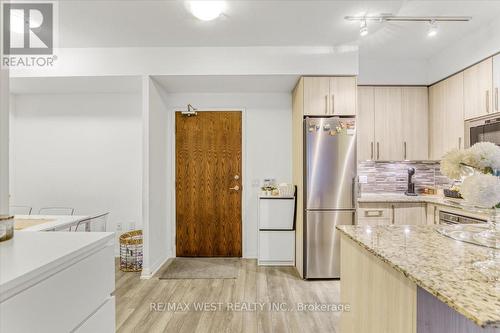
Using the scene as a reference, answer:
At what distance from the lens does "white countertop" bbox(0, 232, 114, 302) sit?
2.33 ft

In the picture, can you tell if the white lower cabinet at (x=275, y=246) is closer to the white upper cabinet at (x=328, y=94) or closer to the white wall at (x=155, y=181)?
the white wall at (x=155, y=181)

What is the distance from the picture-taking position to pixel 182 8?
231 centimetres

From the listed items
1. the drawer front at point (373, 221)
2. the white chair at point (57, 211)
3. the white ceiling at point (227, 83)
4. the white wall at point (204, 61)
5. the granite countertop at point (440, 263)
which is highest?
the white wall at point (204, 61)

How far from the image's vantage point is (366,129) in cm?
340

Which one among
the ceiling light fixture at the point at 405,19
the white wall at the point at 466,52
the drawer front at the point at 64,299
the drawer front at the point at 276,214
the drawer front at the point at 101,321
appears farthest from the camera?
the drawer front at the point at 276,214

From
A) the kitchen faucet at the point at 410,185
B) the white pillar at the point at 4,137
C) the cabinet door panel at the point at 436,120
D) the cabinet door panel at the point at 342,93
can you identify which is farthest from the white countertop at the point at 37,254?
the cabinet door panel at the point at 436,120

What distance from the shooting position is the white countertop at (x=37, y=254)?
2.33ft

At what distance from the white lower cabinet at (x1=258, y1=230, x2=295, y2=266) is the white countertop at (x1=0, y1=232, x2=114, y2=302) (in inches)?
95.5

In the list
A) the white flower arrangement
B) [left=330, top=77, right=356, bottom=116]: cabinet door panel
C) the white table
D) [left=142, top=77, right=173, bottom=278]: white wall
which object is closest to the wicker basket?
[left=142, top=77, right=173, bottom=278]: white wall

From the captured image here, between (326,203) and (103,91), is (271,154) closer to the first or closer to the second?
(326,203)

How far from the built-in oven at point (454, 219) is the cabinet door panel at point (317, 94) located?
1.70 m

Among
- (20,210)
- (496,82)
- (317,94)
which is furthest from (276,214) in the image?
(20,210)

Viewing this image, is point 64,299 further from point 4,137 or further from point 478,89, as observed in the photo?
point 478,89

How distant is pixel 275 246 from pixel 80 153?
310 cm
